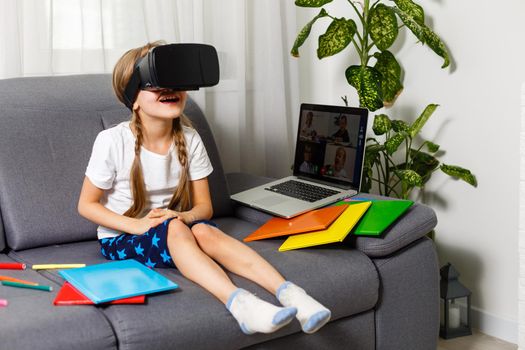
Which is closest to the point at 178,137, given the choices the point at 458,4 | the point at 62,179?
the point at 62,179

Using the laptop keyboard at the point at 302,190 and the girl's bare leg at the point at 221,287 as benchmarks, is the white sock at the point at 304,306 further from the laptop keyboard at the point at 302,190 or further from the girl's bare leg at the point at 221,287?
the laptop keyboard at the point at 302,190

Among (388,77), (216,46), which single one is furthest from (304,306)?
(216,46)

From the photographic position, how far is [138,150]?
2154 mm

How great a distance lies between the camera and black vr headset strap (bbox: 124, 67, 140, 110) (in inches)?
83.0

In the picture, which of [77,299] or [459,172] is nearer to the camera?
[77,299]

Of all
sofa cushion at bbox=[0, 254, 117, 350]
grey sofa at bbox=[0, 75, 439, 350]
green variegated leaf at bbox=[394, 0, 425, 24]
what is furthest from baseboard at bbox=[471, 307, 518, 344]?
sofa cushion at bbox=[0, 254, 117, 350]

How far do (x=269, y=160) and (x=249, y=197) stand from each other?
665 millimetres

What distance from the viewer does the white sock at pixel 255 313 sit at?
1642 mm

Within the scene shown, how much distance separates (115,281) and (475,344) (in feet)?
4.67

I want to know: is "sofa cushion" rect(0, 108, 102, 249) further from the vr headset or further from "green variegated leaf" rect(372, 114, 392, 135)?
"green variegated leaf" rect(372, 114, 392, 135)

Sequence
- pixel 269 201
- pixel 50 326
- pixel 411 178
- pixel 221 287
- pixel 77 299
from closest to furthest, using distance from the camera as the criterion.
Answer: pixel 50 326, pixel 77 299, pixel 221 287, pixel 269 201, pixel 411 178

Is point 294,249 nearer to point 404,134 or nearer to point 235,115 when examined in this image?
point 404,134

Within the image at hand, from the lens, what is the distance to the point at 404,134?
2666mm

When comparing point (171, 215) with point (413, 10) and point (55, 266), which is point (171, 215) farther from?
point (413, 10)
